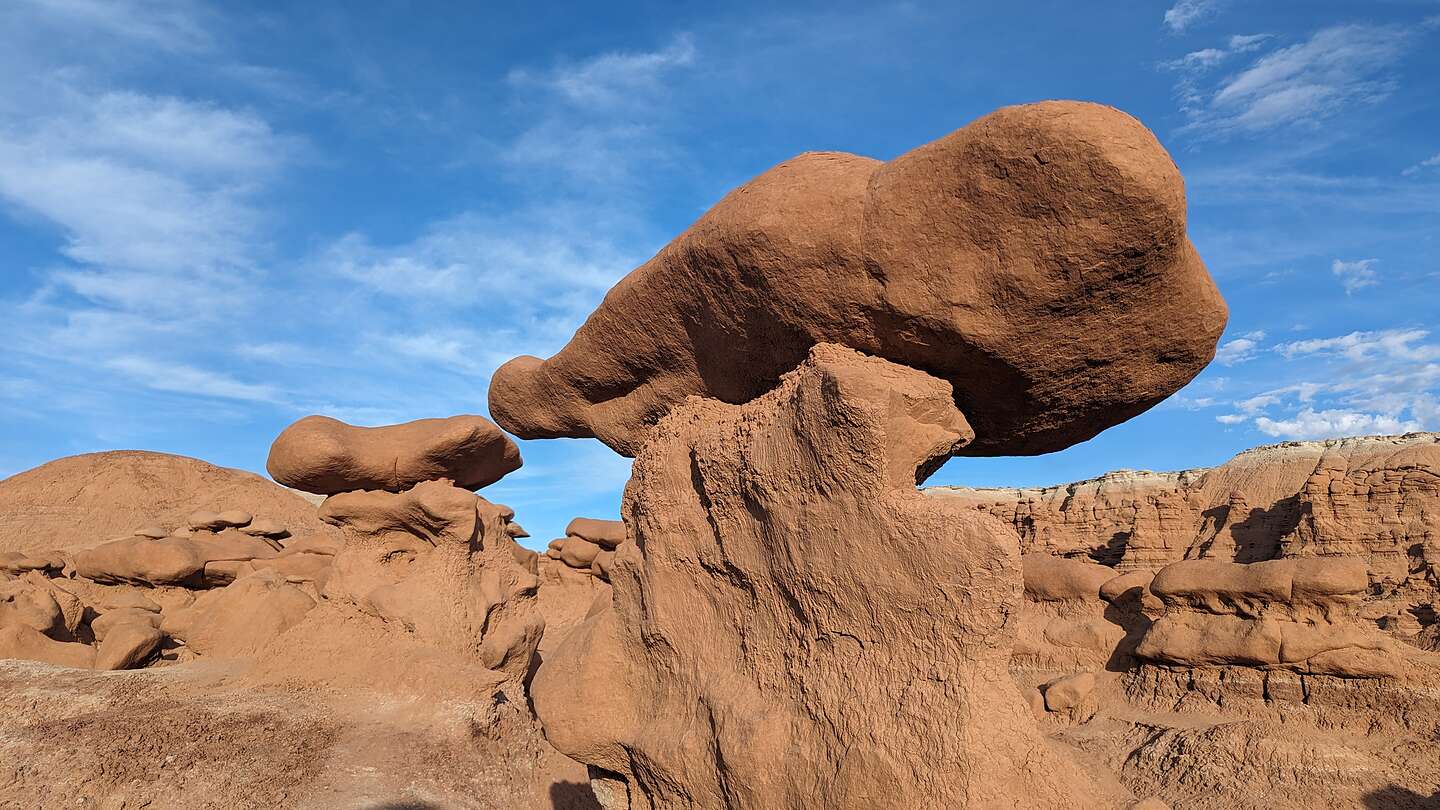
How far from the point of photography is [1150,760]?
8047 mm

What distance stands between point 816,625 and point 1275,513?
A: 63.1 feet

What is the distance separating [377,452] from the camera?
8.85 meters

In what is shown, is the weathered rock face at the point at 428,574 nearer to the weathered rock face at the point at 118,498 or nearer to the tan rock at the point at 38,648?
the tan rock at the point at 38,648

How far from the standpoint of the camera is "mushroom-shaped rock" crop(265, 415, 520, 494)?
8.73 metres

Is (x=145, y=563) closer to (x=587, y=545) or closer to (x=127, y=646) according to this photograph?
(x=127, y=646)

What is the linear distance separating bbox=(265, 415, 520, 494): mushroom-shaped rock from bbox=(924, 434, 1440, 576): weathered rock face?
5153 mm

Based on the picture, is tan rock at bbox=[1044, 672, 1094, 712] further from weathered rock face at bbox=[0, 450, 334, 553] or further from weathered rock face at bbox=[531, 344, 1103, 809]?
weathered rock face at bbox=[0, 450, 334, 553]

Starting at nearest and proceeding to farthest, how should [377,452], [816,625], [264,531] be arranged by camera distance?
[816,625], [377,452], [264,531]

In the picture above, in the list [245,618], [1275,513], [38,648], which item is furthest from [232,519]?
[1275,513]

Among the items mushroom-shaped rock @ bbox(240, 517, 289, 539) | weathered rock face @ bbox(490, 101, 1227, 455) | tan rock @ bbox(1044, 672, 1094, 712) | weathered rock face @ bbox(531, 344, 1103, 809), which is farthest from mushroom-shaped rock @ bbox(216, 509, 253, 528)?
tan rock @ bbox(1044, 672, 1094, 712)

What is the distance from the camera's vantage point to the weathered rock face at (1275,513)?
54.3ft

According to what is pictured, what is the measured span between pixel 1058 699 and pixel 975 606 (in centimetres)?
689

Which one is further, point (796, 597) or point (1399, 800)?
point (1399, 800)

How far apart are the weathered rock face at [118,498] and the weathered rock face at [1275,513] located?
53.0 feet
